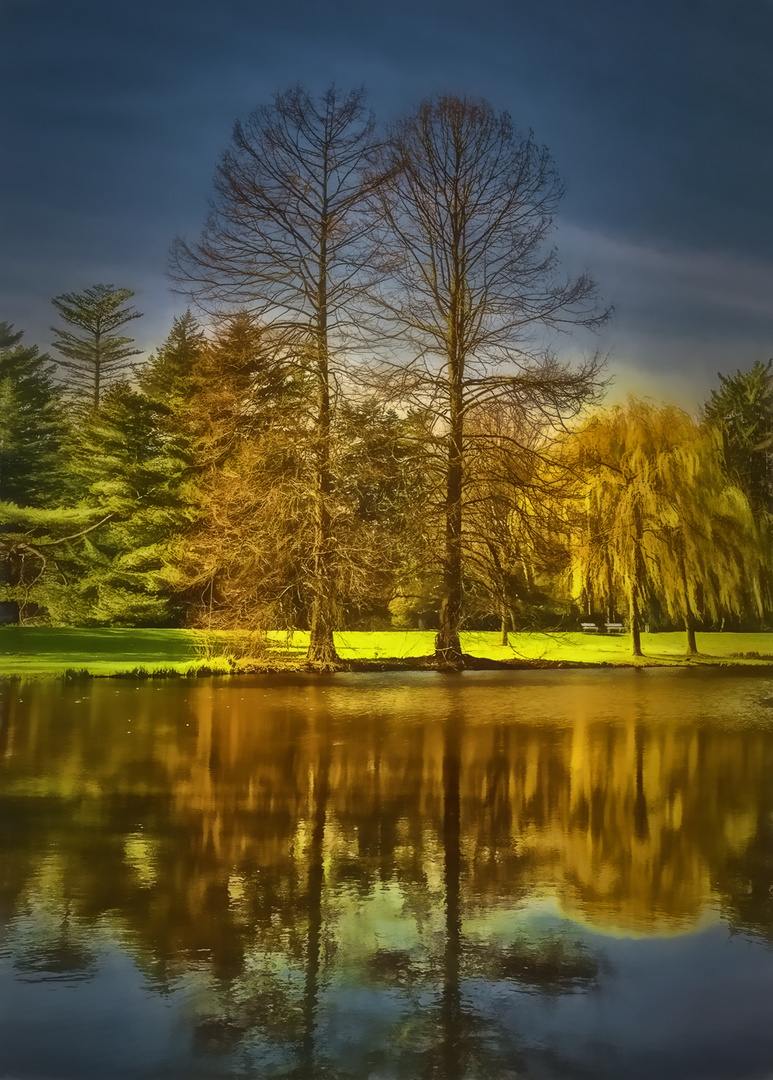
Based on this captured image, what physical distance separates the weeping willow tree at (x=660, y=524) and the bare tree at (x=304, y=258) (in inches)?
57.3

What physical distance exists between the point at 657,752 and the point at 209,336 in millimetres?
3317

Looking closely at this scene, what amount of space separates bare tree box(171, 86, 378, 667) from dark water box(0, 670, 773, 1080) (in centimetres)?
101

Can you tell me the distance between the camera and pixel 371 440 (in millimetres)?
5836

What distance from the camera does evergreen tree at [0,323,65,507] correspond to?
5.39 m

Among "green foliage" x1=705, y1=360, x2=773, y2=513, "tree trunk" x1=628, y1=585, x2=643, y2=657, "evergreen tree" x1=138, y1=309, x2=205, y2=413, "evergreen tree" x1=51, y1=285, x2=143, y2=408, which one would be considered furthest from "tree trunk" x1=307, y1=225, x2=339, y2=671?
"green foliage" x1=705, y1=360, x2=773, y2=513

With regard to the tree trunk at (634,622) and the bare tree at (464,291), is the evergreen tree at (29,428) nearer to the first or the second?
the bare tree at (464,291)

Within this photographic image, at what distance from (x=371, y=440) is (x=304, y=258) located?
3.67ft

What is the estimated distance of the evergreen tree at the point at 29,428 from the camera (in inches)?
212

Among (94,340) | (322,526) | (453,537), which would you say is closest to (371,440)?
(322,526)

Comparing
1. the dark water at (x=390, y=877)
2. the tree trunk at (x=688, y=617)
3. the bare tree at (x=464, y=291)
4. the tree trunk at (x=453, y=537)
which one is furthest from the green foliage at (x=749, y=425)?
the tree trunk at (x=453, y=537)

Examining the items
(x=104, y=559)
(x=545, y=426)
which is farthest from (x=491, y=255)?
(x=104, y=559)

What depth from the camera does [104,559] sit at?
5.68m

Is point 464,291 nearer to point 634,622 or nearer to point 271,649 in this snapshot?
point 634,622

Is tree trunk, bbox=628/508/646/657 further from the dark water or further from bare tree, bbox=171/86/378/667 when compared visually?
bare tree, bbox=171/86/378/667
